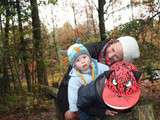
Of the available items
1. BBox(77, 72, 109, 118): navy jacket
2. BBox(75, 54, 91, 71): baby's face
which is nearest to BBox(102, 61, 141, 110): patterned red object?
BBox(77, 72, 109, 118): navy jacket

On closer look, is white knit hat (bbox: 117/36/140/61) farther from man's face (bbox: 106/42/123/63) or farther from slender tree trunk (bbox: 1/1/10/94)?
slender tree trunk (bbox: 1/1/10/94)

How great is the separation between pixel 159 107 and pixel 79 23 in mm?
28650

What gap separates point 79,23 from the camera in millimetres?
40500

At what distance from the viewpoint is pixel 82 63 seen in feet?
14.4

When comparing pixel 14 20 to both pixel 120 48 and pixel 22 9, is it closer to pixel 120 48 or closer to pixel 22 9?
pixel 22 9

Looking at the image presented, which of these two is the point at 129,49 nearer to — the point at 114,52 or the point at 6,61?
the point at 114,52

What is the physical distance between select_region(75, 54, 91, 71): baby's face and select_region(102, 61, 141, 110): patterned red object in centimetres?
67

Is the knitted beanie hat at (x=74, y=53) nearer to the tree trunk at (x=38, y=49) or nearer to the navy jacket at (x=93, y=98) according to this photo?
the navy jacket at (x=93, y=98)

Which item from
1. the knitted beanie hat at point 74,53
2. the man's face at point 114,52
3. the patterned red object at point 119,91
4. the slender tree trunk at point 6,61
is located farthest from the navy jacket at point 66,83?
the slender tree trunk at point 6,61

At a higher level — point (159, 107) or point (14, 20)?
point (14, 20)

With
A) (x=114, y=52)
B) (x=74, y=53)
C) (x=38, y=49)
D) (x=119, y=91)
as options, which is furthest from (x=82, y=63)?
(x=38, y=49)

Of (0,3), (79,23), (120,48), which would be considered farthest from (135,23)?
(79,23)

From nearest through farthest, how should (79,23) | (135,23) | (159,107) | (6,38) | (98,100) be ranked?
(98,100) → (135,23) → (159,107) → (6,38) → (79,23)

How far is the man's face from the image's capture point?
4.05m
